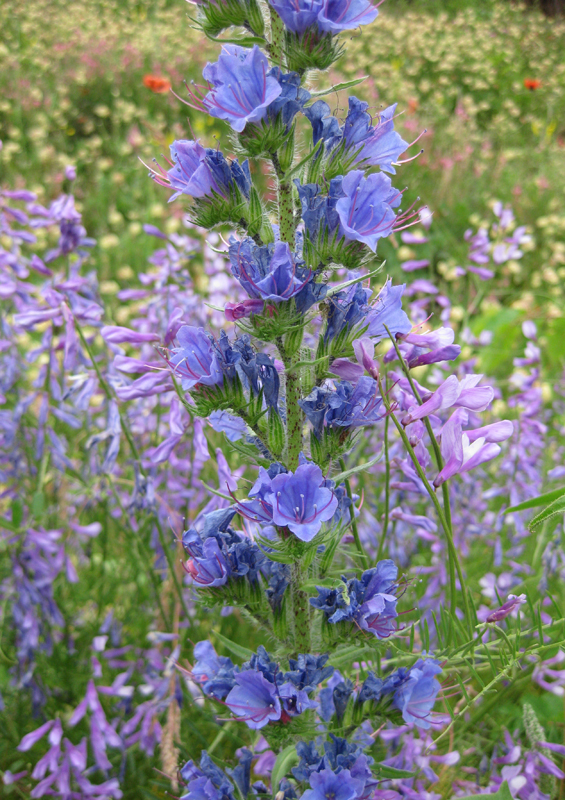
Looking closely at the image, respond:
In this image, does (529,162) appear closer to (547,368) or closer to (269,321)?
(547,368)

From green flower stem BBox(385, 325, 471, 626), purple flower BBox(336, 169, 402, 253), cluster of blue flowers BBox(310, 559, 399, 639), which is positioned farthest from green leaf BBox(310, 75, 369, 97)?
cluster of blue flowers BBox(310, 559, 399, 639)

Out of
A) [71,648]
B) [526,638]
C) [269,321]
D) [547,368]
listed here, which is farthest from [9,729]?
[547,368]

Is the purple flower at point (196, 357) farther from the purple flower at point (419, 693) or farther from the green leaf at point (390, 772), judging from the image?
the green leaf at point (390, 772)

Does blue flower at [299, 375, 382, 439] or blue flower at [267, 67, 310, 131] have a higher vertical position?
blue flower at [267, 67, 310, 131]

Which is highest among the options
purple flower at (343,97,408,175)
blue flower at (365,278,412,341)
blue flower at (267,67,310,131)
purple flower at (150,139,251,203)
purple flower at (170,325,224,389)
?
blue flower at (267,67,310,131)

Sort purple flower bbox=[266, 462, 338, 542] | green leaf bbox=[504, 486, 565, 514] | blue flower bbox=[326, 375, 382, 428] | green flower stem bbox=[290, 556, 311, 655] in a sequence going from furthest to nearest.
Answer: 1. green flower stem bbox=[290, 556, 311, 655]
2. blue flower bbox=[326, 375, 382, 428]
3. purple flower bbox=[266, 462, 338, 542]
4. green leaf bbox=[504, 486, 565, 514]

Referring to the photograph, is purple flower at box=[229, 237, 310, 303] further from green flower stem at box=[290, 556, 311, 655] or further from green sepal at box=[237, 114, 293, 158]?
green flower stem at box=[290, 556, 311, 655]

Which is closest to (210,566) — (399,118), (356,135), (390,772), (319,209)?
(390,772)
